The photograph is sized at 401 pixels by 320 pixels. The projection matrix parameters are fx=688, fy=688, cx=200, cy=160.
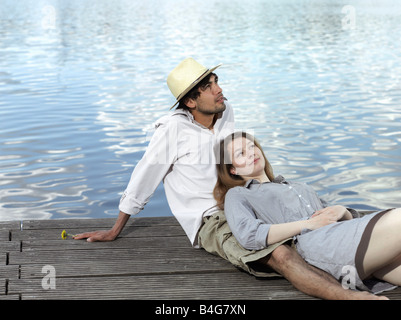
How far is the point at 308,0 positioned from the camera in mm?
41844

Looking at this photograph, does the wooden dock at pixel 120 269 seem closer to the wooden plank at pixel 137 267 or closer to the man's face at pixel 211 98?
the wooden plank at pixel 137 267

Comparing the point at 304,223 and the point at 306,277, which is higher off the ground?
the point at 304,223

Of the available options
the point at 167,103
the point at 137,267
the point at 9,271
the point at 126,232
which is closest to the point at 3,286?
the point at 9,271

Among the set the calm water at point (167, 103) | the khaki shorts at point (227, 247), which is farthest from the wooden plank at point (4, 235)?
the calm water at point (167, 103)

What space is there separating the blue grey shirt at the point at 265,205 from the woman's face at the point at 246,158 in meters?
0.08

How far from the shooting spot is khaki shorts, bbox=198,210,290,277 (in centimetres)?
365

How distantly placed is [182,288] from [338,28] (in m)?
22.1

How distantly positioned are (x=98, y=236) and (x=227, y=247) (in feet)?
3.08

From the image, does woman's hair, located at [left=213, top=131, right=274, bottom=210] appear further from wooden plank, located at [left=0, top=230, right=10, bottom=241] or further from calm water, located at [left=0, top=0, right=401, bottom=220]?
calm water, located at [left=0, top=0, right=401, bottom=220]

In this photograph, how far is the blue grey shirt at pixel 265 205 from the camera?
3.67 m

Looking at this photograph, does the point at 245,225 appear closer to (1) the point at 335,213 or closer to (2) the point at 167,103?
(1) the point at 335,213

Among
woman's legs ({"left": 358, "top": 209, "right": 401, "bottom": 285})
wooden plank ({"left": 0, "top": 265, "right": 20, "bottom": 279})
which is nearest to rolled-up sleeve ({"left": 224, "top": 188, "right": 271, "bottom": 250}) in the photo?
woman's legs ({"left": 358, "top": 209, "right": 401, "bottom": 285})

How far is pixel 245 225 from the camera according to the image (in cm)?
366

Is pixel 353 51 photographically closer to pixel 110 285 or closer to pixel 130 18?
Result: pixel 130 18
